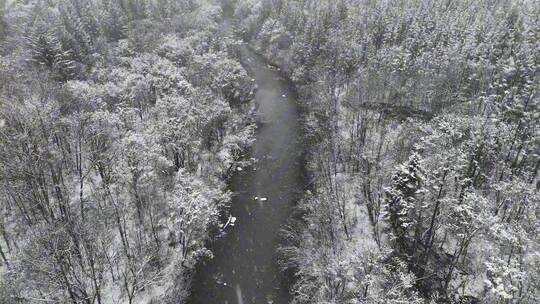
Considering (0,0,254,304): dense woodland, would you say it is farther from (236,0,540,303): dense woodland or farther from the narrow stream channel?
(236,0,540,303): dense woodland

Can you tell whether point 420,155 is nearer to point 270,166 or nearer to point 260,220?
point 260,220

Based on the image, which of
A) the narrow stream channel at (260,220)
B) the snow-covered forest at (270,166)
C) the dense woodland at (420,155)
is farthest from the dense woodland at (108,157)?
the dense woodland at (420,155)

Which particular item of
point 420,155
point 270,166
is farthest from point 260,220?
point 420,155

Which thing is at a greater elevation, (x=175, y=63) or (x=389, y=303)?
(x=175, y=63)

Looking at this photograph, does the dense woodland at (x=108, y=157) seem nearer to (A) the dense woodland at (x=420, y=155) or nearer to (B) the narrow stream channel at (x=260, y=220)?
(B) the narrow stream channel at (x=260, y=220)

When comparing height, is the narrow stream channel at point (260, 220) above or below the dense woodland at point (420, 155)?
below

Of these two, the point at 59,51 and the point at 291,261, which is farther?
the point at 59,51

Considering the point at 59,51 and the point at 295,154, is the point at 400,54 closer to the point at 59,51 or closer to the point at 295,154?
the point at 295,154

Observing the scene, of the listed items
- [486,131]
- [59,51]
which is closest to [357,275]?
[486,131]
